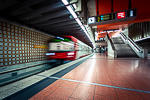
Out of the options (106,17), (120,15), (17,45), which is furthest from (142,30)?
(17,45)

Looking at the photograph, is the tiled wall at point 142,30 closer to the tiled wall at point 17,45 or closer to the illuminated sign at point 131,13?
the illuminated sign at point 131,13

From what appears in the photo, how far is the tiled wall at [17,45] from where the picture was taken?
414 centimetres

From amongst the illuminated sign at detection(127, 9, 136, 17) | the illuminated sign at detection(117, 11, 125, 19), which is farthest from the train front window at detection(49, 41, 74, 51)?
the illuminated sign at detection(127, 9, 136, 17)

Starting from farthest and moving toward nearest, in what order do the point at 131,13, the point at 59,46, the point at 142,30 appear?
1. the point at 142,30
2. the point at 59,46
3. the point at 131,13

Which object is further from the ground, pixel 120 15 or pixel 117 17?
pixel 120 15

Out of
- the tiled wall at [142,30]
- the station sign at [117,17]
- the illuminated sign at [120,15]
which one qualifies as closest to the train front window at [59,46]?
the station sign at [117,17]

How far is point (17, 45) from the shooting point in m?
4.87

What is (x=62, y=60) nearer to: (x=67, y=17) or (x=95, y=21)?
(x=67, y=17)

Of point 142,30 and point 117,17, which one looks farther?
point 142,30

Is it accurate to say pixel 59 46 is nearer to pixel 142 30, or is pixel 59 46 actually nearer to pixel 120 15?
pixel 120 15

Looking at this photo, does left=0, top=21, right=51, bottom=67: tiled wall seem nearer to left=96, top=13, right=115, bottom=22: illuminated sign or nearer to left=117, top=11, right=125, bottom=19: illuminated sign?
left=96, top=13, right=115, bottom=22: illuminated sign

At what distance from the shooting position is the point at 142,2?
685cm

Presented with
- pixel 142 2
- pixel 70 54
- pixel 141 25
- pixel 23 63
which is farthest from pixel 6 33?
pixel 141 25

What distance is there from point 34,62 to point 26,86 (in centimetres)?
561
